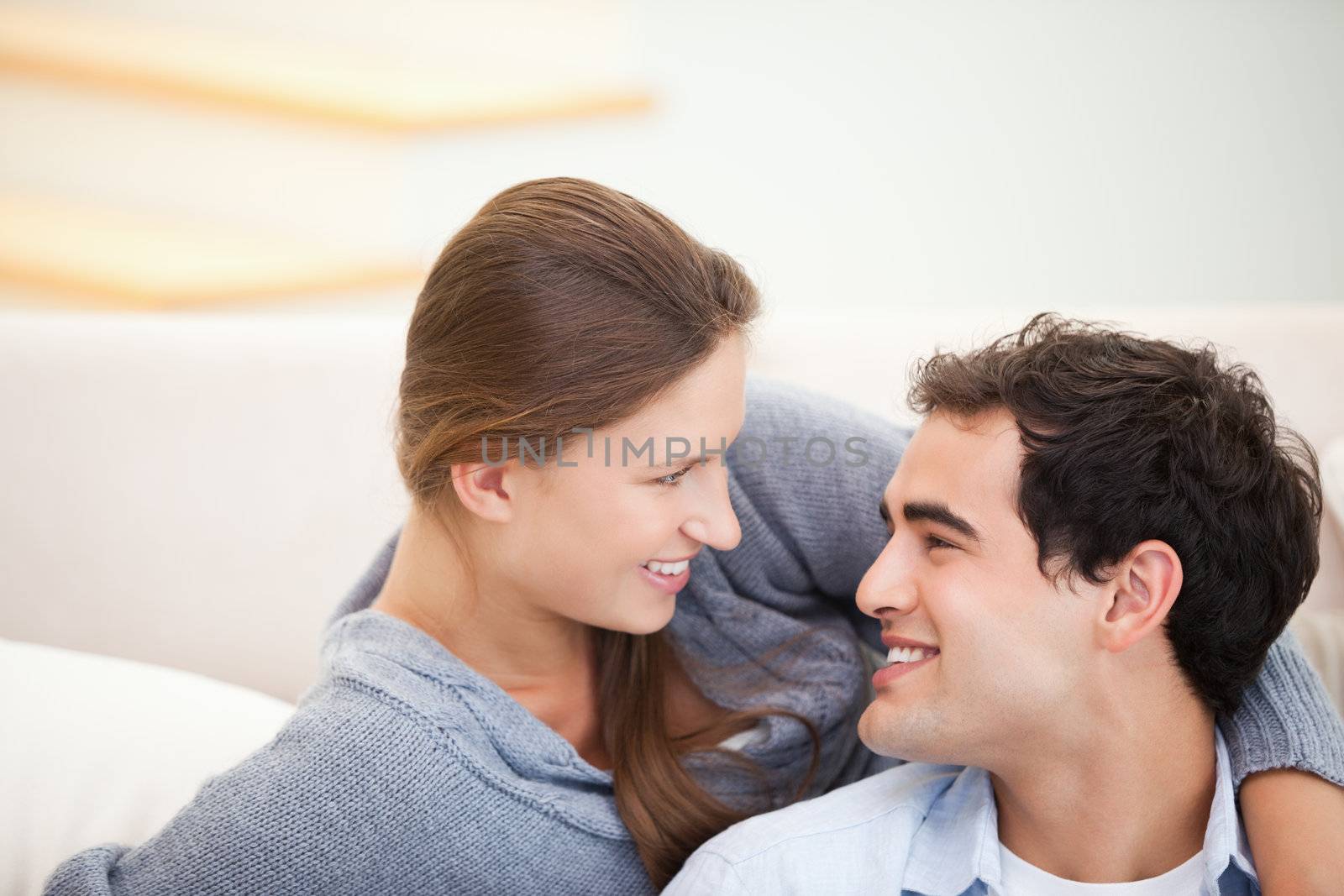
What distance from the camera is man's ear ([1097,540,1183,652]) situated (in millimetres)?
1097

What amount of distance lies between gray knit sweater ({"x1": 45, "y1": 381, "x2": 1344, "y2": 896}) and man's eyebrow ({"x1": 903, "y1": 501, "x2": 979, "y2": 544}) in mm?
329

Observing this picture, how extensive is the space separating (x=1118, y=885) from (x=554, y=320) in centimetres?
80

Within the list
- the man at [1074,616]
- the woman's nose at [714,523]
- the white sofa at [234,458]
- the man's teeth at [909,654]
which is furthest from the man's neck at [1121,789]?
the white sofa at [234,458]

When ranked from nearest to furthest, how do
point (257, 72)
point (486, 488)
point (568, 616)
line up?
point (486, 488) < point (568, 616) < point (257, 72)

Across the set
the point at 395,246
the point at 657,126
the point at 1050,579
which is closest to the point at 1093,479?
the point at 1050,579

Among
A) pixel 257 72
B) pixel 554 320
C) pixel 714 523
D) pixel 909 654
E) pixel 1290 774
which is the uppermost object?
pixel 257 72

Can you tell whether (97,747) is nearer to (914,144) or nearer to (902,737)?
(902,737)

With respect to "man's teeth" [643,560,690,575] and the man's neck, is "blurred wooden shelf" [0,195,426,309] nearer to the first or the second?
"man's teeth" [643,560,690,575]

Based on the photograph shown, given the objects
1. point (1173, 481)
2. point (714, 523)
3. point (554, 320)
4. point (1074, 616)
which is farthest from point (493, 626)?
point (1173, 481)

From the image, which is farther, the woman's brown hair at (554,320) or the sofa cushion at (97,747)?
the sofa cushion at (97,747)

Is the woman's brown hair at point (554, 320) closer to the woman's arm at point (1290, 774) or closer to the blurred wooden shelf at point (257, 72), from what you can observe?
the woman's arm at point (1290, 774)

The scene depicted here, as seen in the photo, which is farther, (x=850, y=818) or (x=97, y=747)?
(x=97, y=747)

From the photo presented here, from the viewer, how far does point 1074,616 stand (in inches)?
44.0

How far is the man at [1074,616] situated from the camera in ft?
3.65
